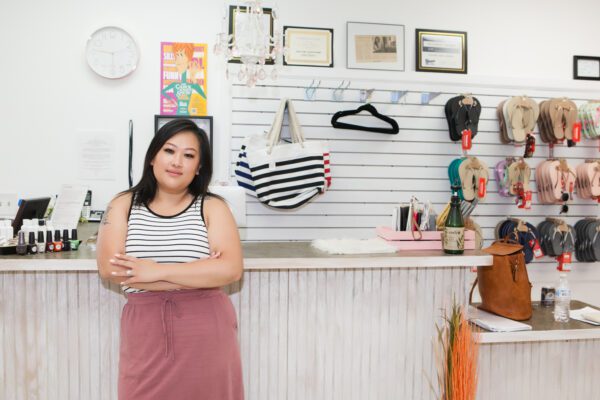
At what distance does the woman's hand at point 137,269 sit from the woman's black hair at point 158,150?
29 cm

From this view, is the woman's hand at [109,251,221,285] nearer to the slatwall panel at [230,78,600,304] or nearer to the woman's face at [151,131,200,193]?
the woman's face at [151,131,200,193]

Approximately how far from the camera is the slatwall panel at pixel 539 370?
2762 mm

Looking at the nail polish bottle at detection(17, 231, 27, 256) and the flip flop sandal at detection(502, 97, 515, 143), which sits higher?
the flip flop sandal at detection(502, 97, 515, 143)

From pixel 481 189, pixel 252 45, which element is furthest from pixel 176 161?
pixel 481 189

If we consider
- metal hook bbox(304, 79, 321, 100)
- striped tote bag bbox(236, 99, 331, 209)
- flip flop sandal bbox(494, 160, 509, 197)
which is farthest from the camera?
flip flop sandal bbox(494, 160, 509, 197)

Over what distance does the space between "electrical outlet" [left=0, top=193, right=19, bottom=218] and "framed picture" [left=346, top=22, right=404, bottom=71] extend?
109 inches

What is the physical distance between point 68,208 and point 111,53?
1409 mm

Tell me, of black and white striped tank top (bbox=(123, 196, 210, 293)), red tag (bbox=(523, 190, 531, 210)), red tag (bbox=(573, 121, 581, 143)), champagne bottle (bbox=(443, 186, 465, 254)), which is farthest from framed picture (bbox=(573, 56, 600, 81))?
black and white striped tank top (bbox=(123, 196, 210, 293))

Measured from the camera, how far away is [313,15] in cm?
406

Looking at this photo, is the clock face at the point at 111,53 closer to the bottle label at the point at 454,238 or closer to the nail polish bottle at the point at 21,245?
the nail polish bottle at the point at 21,245

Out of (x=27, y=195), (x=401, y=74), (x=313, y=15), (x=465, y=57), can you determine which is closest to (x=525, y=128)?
(x=465, y=57)

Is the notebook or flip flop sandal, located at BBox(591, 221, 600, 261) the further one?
flip flop sandal, located at BBox(591, 221, 600, 261)

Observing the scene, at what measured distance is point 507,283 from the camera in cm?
272

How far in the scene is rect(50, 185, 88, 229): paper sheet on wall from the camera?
2963 millimetres
